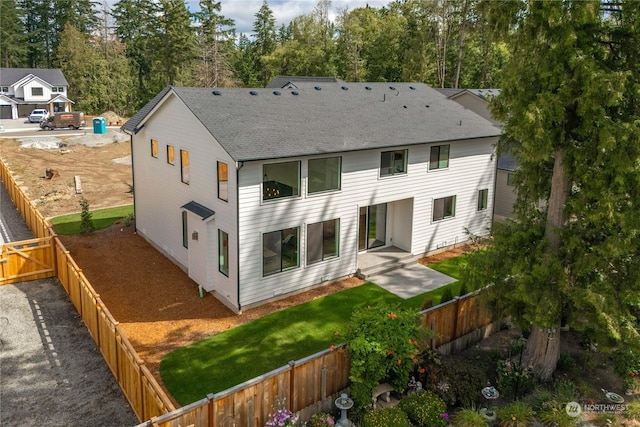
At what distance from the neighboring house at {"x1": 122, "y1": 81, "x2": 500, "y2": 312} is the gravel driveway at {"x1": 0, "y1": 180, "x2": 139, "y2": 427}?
179 inches

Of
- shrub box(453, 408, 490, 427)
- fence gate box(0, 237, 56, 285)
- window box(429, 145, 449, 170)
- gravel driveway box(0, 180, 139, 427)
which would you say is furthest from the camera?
window box(429, 145, 449, 170)

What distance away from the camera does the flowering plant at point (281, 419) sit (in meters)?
8.93

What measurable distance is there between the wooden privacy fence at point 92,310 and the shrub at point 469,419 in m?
5.55

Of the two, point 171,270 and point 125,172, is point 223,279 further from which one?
point 125,172

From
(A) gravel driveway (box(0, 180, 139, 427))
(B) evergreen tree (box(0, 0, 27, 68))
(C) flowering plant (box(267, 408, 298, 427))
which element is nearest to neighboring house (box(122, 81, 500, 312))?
(A) gravel driveway (box(0, 180, 139, 427))

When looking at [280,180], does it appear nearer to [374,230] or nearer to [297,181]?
[297,181]

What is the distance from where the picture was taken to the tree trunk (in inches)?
455

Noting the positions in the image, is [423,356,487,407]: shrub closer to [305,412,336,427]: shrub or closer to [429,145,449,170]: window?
[305,412,336,427]: shrub

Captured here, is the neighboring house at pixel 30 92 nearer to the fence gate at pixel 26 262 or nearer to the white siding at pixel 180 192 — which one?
the white siding at pixel 180 192

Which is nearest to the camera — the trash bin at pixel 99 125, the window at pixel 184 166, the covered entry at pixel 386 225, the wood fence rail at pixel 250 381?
the wood fence rail at pixel 250 381

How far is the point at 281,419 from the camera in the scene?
893cm

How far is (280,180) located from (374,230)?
6543 millimetres

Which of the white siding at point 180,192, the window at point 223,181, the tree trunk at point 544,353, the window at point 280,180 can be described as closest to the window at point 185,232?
the white siding at point 180,192

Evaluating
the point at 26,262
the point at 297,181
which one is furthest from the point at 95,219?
the point at 297,181
